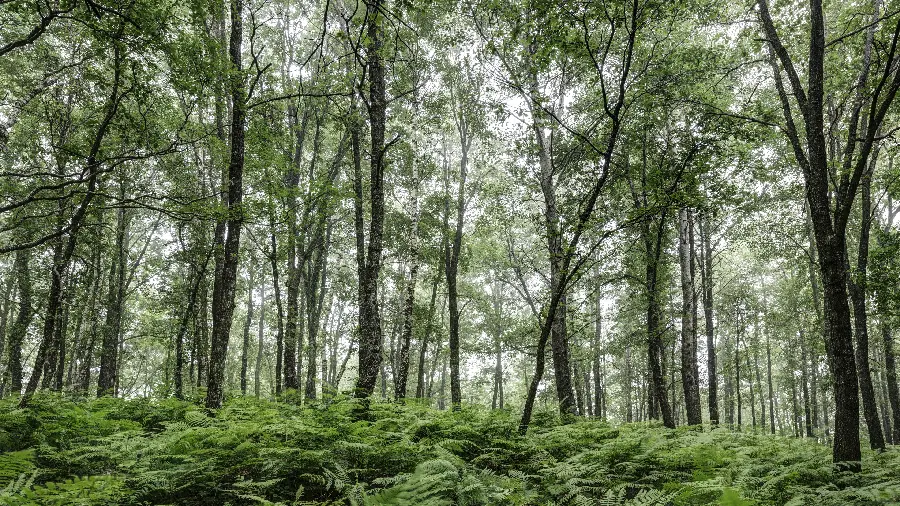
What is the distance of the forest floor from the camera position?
3.71m

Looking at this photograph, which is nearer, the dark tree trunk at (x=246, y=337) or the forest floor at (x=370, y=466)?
the forest floor at (x=370, y=466)

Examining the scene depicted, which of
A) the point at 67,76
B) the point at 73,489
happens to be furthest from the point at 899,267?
the point at 67,76

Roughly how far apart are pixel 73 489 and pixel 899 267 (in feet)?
44.5

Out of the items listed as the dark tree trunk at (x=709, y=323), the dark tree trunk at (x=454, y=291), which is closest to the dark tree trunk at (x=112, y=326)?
the dark tree trunk at (x=454, y=291)

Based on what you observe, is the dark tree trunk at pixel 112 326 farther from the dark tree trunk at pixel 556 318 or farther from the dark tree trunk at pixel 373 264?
the dark tree trunk at pixel 556 318

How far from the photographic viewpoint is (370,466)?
505 centimetres

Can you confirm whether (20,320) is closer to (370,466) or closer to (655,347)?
(370,466)

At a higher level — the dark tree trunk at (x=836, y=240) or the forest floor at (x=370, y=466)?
the dark tree trunk at (x=836, y=240)

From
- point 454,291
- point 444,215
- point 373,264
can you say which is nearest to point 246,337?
point 454,291

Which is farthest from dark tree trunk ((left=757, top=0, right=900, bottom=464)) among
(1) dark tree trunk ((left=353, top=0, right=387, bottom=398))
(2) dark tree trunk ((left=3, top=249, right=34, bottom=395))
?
(2) dark tree trunk ((left=3, top=249, right=34, bottom=395))

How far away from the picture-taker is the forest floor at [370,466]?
3713 mm

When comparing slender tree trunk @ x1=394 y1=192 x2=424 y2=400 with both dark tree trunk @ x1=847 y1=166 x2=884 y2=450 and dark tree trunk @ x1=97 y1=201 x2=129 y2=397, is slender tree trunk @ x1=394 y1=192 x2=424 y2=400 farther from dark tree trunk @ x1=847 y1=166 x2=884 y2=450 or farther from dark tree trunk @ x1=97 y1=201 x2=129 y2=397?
dark tree trunk @ x1=847 y1=166 x2=884 y2=450

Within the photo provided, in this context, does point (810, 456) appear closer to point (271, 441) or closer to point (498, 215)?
point (271, 441)

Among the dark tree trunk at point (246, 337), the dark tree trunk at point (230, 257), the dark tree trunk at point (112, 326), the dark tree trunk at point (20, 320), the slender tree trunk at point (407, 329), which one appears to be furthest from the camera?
the dark tree trunk at point (246, 337)
